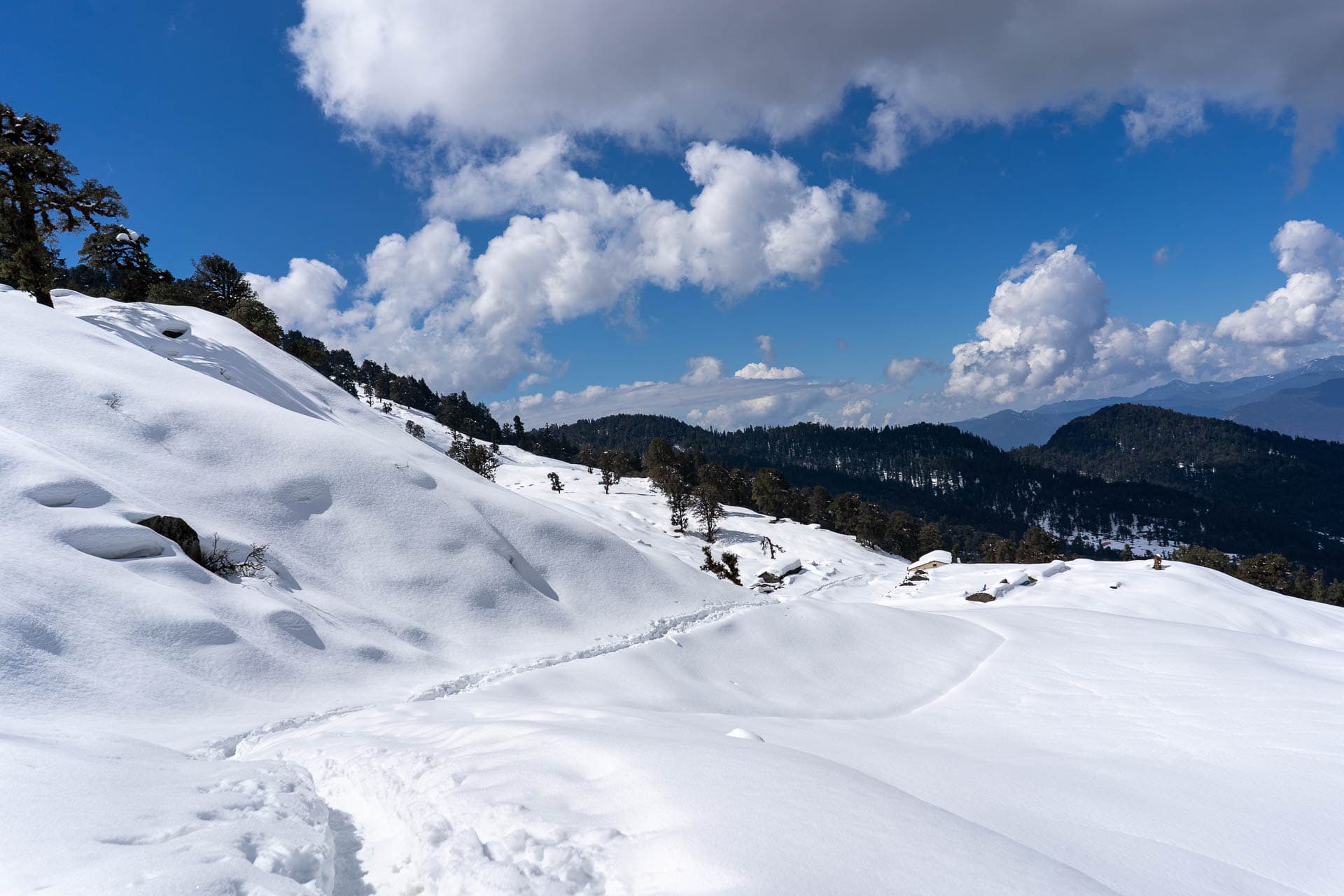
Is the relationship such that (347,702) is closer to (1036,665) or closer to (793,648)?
(793,648)

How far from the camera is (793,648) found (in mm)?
17500

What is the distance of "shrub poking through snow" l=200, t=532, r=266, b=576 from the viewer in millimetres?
12945

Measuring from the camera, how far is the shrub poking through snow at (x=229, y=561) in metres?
12.9

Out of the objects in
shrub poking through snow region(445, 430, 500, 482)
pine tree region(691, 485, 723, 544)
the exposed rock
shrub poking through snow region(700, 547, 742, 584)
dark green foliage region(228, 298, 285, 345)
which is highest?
dark green foliage region(228, 298, 285, 345)

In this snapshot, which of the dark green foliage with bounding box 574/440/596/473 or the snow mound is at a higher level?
the dark green foliage with bounding box 574/440/596/473

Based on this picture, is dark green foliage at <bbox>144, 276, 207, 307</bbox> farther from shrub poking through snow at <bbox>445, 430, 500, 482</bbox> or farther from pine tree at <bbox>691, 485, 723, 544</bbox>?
pine tree at <bbox>691, 485, 723, 544</bbox>

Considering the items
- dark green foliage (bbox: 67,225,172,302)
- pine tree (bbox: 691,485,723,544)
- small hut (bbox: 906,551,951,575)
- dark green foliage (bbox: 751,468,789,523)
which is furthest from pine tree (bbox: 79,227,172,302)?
dark green foliage (bbox: 751,468,789,523)

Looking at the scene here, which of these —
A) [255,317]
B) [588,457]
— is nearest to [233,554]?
[255,317]

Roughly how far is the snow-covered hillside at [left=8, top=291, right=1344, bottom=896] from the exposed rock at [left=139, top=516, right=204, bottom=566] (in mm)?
820

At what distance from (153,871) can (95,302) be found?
1479 inches

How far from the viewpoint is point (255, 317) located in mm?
42844

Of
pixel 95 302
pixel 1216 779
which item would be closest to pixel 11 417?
pixel 95 302

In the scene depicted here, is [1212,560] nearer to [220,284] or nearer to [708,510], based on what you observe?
[708,510]

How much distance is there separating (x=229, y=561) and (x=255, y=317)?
39.0m
